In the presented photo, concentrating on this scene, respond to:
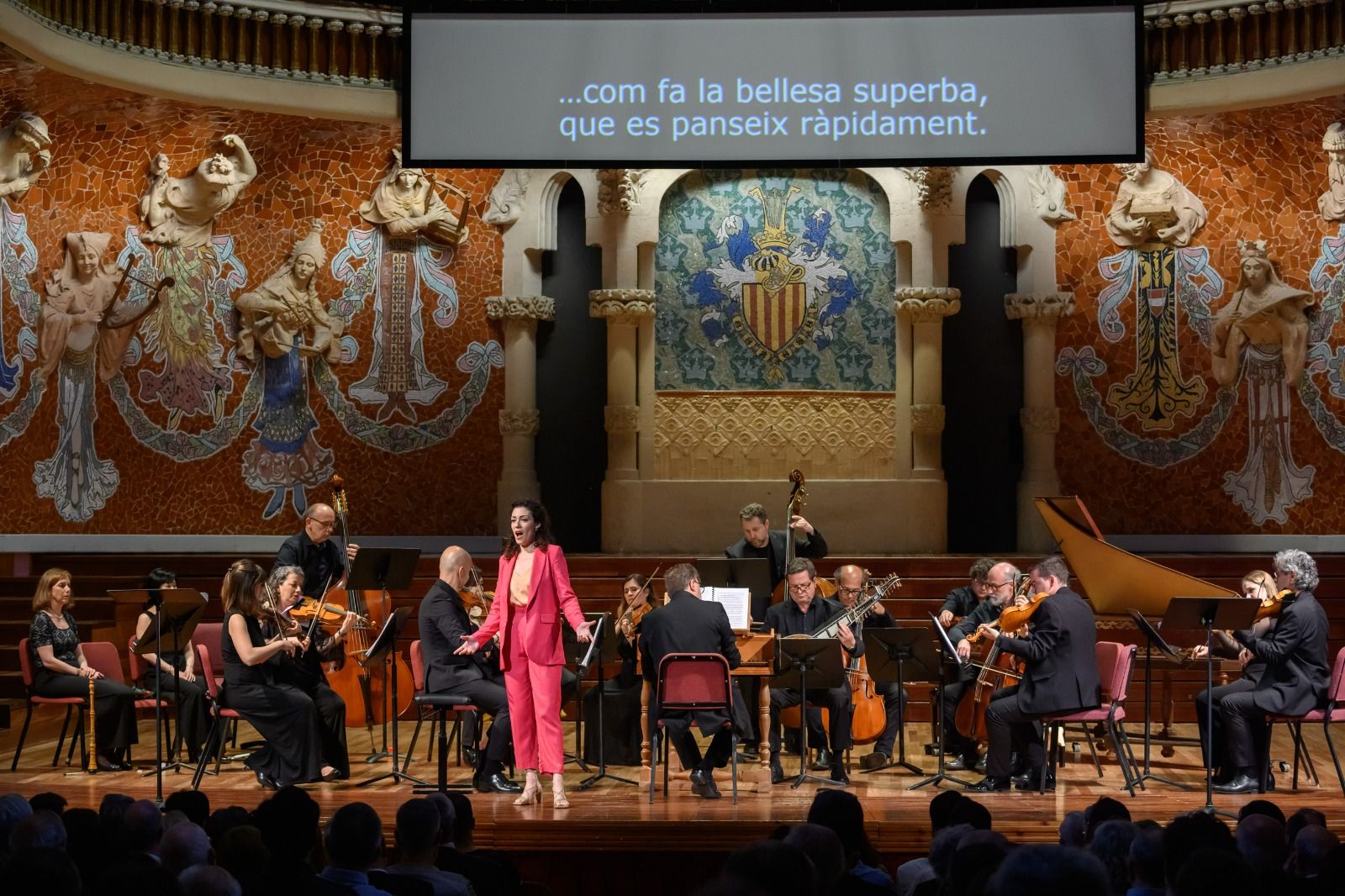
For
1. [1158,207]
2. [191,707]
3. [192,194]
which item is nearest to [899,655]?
[191,707]

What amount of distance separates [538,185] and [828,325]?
275 cm

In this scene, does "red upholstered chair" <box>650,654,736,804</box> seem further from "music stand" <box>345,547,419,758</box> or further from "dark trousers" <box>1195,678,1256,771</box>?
"dark trousers" <box>1195,678,1256,771</box>

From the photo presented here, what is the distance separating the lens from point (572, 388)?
13.4m

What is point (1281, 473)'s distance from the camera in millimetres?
12797

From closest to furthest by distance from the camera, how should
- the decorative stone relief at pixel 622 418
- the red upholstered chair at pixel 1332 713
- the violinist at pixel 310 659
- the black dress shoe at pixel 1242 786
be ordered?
the red upholstered chair at pixel 1332 713 < the black dress shoe at pixel 1242 786 < the violinist at pixel 310 659 < the decorative stone relief at pixel 622 418

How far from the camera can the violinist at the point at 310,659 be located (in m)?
8.05

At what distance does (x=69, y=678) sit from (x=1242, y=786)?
20.6 ft

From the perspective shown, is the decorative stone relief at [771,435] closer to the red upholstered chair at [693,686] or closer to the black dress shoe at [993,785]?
the black dress shoe at [993,785]

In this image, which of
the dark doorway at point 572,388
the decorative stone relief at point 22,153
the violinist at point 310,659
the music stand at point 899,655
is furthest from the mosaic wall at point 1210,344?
the decorative stone relief at point 22,153

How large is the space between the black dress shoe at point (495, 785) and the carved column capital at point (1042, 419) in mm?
6620

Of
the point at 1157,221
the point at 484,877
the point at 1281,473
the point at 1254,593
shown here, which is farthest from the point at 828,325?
the point at 484,877

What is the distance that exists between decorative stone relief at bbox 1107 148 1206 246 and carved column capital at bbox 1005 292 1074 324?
2.58 ft

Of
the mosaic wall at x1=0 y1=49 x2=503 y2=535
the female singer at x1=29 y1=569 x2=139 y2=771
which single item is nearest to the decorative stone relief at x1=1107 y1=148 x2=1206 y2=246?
the mosaic wall at x1=0 y1=49 x2=503 y2=535

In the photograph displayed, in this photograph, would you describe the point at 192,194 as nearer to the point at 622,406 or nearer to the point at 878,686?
the point at 622,406
